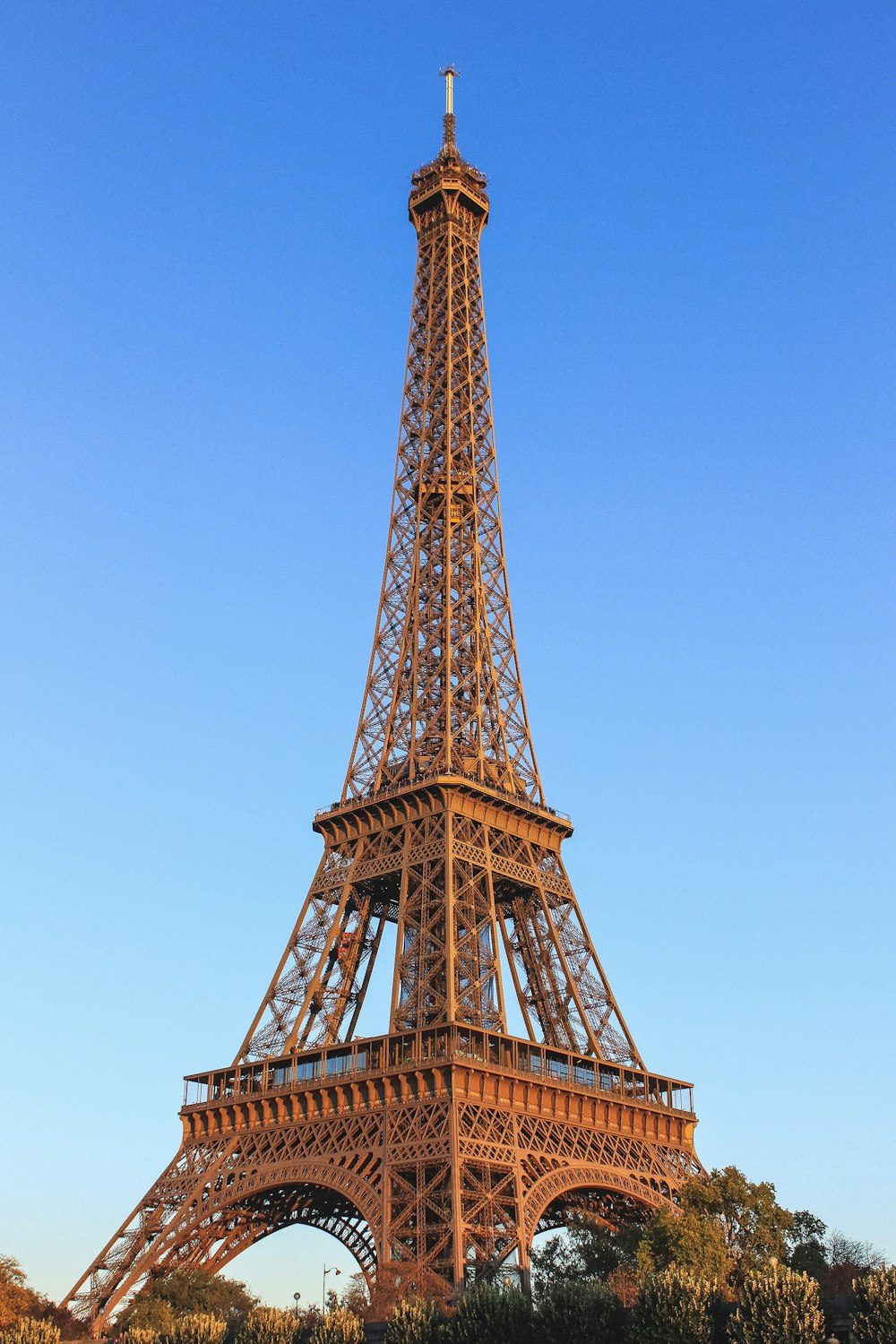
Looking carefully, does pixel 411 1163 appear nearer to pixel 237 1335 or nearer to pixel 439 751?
pixel 237 1335

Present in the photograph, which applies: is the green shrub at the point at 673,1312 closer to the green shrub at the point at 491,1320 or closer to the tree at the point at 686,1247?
the green shrub at the point at 491,1320

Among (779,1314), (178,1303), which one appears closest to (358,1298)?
(178,1303)

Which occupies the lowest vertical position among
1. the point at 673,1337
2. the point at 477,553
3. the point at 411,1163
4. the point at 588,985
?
the point at 673,1337

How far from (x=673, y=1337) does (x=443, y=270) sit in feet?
197

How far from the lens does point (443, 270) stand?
85188mm

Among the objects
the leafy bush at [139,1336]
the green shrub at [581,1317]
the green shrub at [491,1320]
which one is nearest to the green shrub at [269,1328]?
the leafy bush at [139,1336]

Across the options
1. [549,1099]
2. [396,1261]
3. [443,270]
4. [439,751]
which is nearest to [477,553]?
[439,751]

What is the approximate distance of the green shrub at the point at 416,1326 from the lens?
1777 inches

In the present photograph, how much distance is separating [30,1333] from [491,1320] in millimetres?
17836

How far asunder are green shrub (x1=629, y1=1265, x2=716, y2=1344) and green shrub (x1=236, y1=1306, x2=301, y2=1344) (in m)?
12.6

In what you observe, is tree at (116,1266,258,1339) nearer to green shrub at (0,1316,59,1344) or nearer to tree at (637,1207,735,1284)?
green shrub at (0,1316,59,1344)

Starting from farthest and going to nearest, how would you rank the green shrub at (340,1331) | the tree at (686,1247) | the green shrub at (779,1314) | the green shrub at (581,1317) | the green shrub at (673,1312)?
the tree at (686,1247)
the green shrub at (340,1331)
the green shrub at (581,1317)
the green shrub at (673,1312)
the green shrub at (779,1314)

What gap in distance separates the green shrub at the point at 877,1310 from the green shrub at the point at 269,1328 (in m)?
19.0

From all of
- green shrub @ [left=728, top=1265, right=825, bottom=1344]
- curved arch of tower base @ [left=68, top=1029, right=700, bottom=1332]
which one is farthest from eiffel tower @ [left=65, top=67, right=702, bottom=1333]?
green shrub @ [left=728, top=1265, right=825, bottom=1344]
